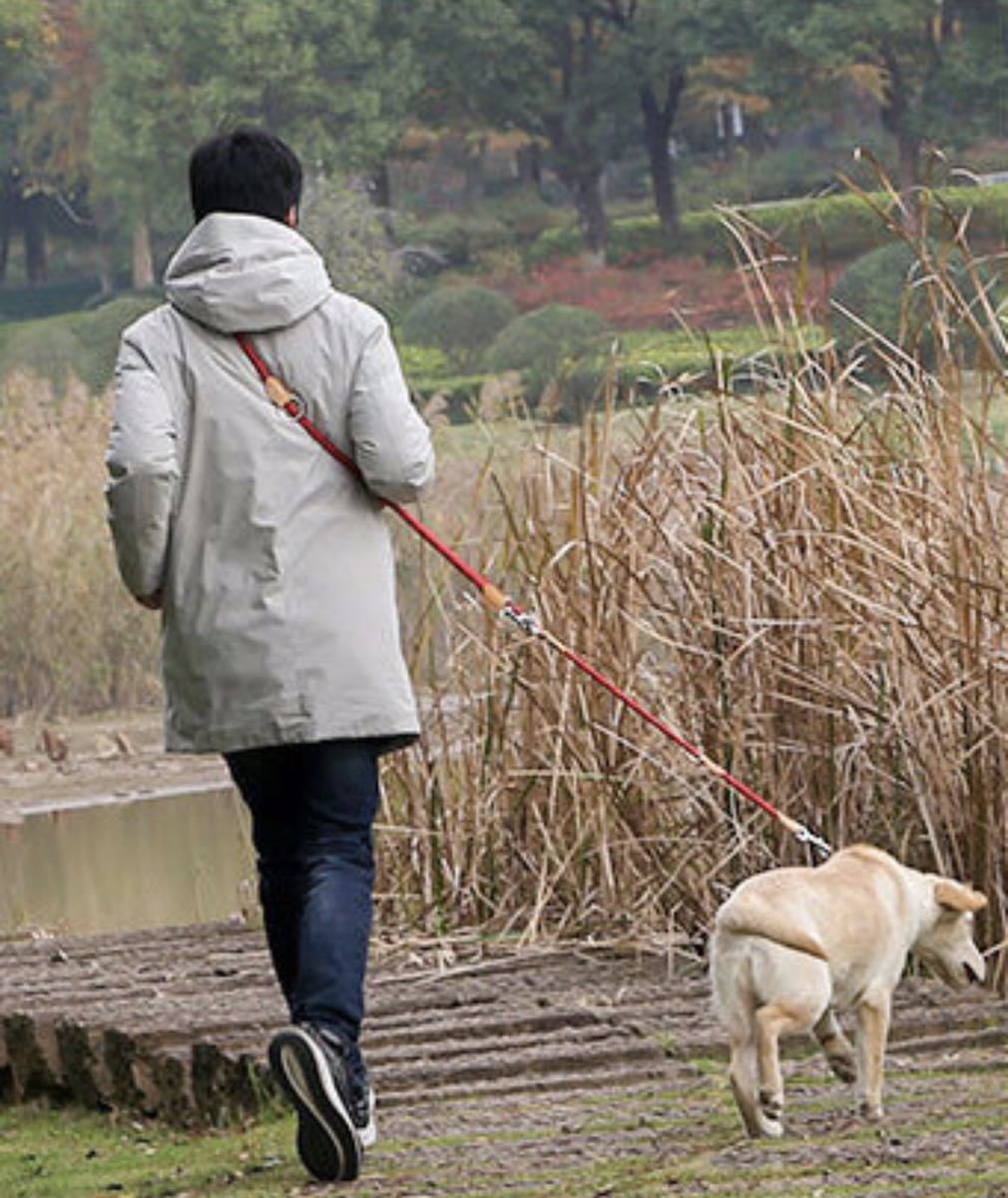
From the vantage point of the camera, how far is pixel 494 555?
27.5ft

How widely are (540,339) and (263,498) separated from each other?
38.3m

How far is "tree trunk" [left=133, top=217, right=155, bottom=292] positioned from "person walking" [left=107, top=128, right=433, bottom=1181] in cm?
5615

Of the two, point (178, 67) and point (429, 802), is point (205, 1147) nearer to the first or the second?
point (429, 802)

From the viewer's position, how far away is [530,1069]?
6141mm

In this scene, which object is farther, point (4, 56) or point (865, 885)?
point (4, 56)

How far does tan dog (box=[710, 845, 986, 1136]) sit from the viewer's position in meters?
5.09

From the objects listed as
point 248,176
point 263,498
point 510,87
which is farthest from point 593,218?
point 263,498

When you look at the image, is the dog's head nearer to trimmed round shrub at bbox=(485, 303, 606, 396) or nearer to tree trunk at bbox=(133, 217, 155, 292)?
trimmed round shrub at bbox=(485, 303, 606, 396)

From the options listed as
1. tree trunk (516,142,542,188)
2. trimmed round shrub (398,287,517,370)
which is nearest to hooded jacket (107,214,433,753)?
trimmed round shrub (398,287,517,370)


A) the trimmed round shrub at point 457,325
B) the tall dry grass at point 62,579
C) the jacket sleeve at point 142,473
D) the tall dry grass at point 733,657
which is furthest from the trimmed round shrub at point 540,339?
the jacket sleeve at point 142,473

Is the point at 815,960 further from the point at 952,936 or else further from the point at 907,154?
the point at 907,154

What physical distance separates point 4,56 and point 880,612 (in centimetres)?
5719

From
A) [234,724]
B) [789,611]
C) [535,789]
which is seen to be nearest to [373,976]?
[535,789]

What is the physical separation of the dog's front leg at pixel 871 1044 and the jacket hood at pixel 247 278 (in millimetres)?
1361
